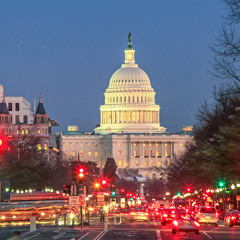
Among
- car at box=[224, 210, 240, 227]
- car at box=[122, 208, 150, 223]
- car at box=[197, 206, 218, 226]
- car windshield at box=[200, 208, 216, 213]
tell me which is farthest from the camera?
car at box=[122, 208, 150, 223]

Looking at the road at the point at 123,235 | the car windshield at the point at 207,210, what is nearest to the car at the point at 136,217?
the car windshield at the point at 207,210

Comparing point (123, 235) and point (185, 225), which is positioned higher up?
point (185, 225)

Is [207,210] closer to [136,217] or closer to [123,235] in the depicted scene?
[136,217]

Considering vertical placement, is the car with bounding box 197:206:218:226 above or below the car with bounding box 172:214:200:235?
above

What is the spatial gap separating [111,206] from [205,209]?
148ft

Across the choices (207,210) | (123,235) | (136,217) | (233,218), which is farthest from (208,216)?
(123,235)

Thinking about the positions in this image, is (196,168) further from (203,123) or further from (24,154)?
(24,154)

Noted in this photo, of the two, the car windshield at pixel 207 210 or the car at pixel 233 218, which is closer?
the car at pixel 233 218

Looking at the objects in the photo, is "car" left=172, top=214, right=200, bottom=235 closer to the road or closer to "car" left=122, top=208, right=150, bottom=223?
the road

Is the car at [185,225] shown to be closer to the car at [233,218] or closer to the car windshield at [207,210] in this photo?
the car at [233,218]

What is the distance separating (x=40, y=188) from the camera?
13062cm

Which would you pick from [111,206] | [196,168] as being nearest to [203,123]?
[196,168]

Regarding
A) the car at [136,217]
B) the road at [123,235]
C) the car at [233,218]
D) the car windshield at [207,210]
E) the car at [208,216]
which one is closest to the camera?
the road at [123,235]

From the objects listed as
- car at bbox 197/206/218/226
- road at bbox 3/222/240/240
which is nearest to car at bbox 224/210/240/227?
car at bbox 197/206/218/226
